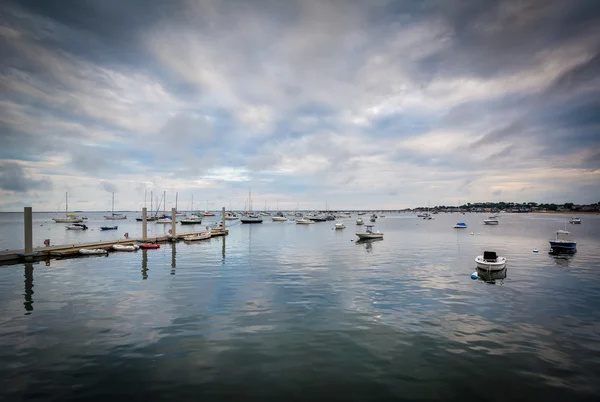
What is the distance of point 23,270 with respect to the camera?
116ft

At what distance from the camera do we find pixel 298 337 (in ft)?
53.8

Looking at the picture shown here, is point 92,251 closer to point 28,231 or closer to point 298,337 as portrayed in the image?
point 28,231

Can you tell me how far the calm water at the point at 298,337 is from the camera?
463 inches

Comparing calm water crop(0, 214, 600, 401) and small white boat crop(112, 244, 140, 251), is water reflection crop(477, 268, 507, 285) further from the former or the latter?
small white boat crop(112, 244, 140, 251)

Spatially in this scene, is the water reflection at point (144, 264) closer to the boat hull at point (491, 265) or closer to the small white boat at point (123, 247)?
the small white boat at point (123, 247)

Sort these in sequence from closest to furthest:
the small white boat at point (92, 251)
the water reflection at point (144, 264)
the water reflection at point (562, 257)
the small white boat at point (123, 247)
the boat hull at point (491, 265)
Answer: the boat hull at point (491, 265) < the water reflection at point (144, 264) < the water reflection at point (562, 257) < the small white boat at point (92, 251) < the small white boat at point (123, 247)

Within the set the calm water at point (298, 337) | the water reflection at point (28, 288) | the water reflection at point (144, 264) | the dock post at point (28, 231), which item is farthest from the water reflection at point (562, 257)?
the dock post at point (28, 231)

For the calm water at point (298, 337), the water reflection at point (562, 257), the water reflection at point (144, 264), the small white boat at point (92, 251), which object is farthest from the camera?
the small white boat at point (92, 251)

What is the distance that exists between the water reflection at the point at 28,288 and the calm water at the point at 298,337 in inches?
7.0

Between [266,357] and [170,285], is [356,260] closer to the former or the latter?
[170,285]

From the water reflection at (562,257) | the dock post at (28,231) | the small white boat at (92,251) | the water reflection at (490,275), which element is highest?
the dock post at (28,231)

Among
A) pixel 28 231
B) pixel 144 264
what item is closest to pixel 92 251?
pixel 28 231

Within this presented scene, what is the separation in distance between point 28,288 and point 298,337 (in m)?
26.6

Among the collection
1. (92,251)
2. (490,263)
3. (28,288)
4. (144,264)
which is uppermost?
(490,263)
